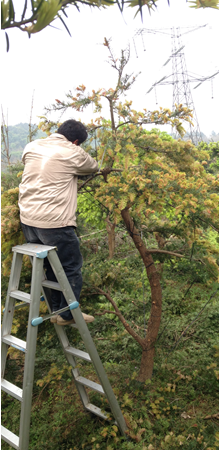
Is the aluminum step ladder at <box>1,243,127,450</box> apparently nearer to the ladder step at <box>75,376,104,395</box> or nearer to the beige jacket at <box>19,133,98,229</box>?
the ladder step at <box>75,376,104,395</box>

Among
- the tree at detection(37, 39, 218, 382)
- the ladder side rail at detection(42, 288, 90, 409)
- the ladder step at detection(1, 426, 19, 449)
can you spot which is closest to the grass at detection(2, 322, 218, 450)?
the ladder side rail at detection(42, 288, 90, 409)

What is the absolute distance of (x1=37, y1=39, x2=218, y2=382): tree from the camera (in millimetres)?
2238

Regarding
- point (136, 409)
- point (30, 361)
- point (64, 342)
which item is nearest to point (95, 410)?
point (136, 409)

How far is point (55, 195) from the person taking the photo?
1.97 m

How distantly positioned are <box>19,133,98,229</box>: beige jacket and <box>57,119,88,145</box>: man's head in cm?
11

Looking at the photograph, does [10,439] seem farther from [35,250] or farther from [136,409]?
[136,409]

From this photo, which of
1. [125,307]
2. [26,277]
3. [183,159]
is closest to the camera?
[183,159]

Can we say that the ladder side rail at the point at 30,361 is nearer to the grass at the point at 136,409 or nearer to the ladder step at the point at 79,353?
the ladder step at the point at 79,353

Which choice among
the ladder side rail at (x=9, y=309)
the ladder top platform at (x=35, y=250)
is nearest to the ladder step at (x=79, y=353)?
the ladder side rail at (x=9, y=309)

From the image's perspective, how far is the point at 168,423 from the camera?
2787 mm

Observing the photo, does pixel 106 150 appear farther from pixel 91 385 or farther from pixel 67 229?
pixel 91 385

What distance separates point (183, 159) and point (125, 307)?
3024 millimetres

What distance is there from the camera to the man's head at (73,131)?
2.20 meters

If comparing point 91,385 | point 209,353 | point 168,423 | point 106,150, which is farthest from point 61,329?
point 209,353
